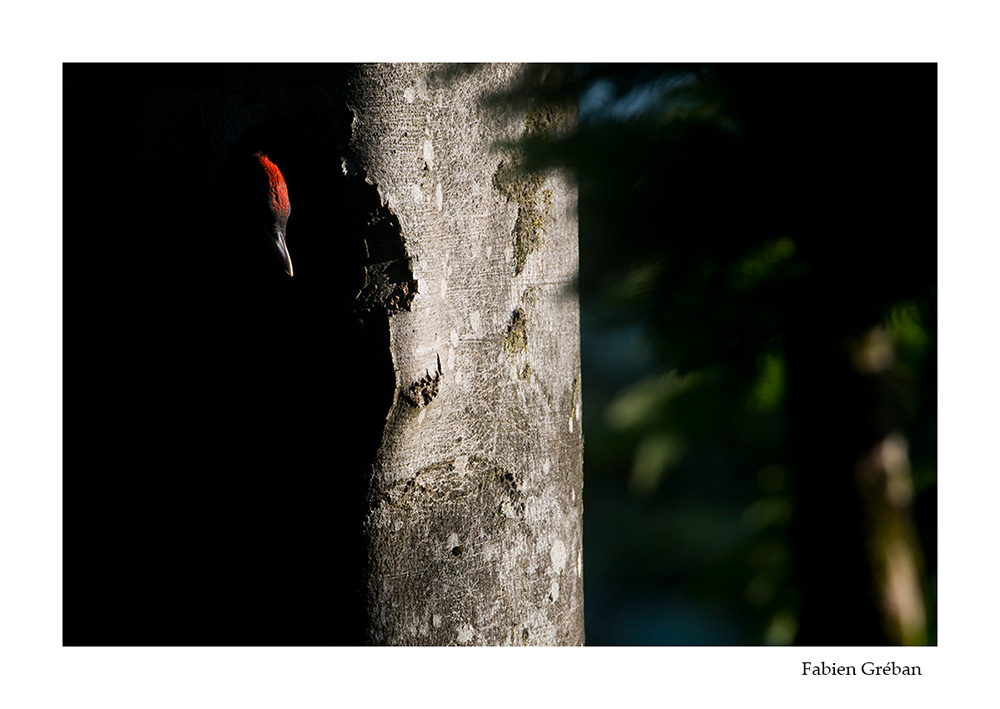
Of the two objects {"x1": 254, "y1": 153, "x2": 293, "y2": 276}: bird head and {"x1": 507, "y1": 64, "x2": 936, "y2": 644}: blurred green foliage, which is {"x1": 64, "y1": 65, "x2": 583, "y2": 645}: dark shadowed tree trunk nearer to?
{"x1": 254, "y1": 153, "x2": 293, "y2": 276}: bird head

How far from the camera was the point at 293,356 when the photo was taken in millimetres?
682

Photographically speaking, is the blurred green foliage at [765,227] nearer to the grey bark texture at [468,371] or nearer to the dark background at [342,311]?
the dark background at [342,311]

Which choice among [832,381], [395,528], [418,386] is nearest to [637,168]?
[832,381]

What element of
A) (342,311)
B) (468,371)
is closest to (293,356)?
(342,311)

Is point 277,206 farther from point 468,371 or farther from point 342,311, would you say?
point 468,371

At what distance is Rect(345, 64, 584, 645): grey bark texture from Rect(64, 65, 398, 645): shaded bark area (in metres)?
0.03

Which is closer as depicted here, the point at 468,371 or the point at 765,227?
the point at 765,227

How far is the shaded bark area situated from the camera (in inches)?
26.7

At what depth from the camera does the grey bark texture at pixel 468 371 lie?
2.27 feet

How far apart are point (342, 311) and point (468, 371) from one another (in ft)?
0.49

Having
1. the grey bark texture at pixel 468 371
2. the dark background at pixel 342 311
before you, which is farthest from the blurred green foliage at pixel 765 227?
the grey bark texture at pixel 468 371

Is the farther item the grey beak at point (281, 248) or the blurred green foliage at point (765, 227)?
the grey beak at point (281, 248)

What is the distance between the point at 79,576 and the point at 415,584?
38 centimetres

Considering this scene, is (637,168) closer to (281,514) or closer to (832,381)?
(832,381)
